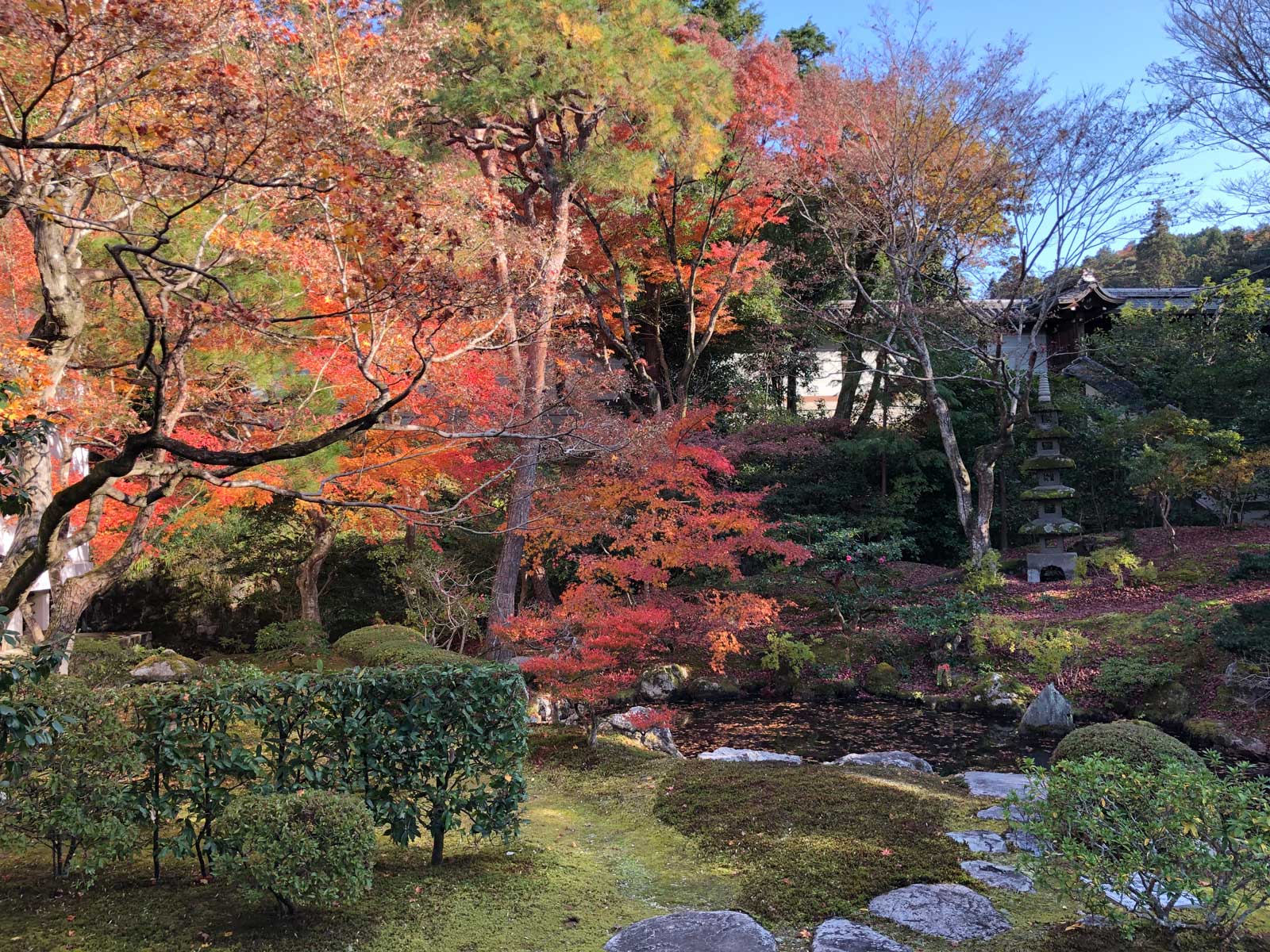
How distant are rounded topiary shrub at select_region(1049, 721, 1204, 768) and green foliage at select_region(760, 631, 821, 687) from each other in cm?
620

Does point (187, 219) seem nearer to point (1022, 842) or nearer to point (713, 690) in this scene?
point (1022, 842)

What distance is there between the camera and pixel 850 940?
12.8 ft

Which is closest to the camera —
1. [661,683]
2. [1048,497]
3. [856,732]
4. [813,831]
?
[813,831]

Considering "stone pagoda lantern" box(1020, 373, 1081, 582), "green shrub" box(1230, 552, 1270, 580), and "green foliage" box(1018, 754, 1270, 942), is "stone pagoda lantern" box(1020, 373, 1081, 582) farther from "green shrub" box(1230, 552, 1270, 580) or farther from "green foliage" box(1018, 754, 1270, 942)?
"green foliage" box(1018, 754, 1270, 942)

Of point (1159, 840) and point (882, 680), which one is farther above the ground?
point (1159, 840)

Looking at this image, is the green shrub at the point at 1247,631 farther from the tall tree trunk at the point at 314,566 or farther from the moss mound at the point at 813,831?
the tall tree trunk at the point at 314,566

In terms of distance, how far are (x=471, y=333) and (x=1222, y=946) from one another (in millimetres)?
6741

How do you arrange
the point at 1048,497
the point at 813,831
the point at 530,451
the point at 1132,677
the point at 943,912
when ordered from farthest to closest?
the point at 1048,497 → the point at 530,451 → the point at 1132,677 → the point at 813,831 → the point at 943,912

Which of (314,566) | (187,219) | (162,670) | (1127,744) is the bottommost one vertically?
(162,670)

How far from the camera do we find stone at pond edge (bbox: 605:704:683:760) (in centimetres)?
845

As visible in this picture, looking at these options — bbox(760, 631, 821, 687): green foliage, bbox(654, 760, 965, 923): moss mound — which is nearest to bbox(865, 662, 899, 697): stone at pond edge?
bbox(760, 631, 821, 687): green foliage

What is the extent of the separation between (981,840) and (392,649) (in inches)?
245

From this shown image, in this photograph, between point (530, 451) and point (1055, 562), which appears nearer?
point (530, 451)

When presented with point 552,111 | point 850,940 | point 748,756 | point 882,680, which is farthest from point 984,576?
point 850,940
